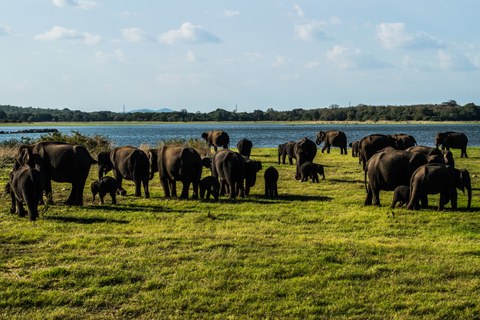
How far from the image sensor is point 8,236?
8578mm

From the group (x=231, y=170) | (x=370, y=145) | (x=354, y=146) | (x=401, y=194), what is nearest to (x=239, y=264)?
(x=401, y=194)

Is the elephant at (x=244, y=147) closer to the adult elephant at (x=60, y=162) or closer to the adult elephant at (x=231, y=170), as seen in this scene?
the adult elephant at (x=231, y=170)

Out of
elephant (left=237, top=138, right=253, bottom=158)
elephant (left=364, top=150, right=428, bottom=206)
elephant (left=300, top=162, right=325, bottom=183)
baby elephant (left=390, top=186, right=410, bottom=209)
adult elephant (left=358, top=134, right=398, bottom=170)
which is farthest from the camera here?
elephant (left=237, top=138, right=253, bottom=158)

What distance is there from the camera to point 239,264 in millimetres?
7086

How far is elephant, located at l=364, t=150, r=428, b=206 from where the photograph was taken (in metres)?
12.0

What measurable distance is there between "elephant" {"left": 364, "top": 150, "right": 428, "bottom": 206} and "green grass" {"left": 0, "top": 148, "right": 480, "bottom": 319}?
0.84 metres

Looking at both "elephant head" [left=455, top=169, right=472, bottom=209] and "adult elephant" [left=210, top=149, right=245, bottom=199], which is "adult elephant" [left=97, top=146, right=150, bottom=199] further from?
"elephant head" [left=455, top=169, right=472, bottom=209]

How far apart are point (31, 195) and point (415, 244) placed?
7.47 metres

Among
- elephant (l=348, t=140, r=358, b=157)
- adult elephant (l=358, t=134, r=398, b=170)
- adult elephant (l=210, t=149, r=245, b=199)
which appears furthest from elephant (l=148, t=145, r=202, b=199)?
elephant (l=348, t=140, r=358, b=157)

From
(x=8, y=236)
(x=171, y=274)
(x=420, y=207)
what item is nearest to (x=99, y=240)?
(x=8, y=236)

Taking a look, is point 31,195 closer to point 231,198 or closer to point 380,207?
point 231,198

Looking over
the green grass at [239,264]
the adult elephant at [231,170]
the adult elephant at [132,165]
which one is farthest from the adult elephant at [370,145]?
the adult elephant at [132,165]

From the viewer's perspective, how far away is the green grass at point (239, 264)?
557 centimetres

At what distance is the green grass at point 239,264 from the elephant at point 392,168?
0.84 metres
